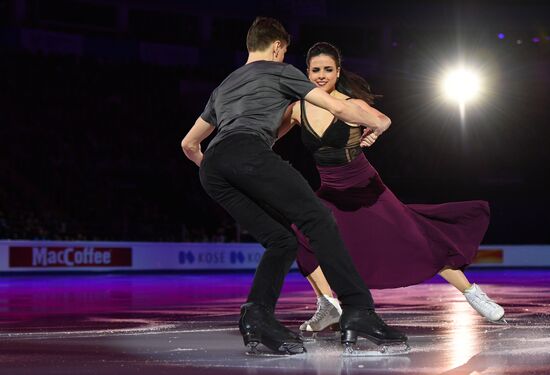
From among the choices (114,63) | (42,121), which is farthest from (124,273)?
(114,63)

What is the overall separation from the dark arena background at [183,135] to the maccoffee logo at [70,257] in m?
0.03

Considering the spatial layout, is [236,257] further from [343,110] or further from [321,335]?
[343,110]

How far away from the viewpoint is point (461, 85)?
2609cm

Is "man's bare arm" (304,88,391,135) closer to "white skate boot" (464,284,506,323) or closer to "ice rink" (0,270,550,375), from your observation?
"ice rink" (0,270,550,375)

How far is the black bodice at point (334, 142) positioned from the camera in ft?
19.4

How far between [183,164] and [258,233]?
74.5 ft

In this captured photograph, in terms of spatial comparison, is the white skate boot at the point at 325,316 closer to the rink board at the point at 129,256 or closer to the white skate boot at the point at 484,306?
the white skate boot at the point at 484,306

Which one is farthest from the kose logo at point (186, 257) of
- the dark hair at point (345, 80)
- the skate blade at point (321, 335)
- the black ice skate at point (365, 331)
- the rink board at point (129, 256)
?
the black ice skate at point (365, 331)

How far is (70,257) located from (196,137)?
15.3m

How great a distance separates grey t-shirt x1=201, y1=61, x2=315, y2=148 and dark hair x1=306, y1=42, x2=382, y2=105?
51.0 inches

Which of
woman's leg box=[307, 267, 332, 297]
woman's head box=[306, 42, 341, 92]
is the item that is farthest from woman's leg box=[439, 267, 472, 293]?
woman's head box=[306, 42, 341, 92]

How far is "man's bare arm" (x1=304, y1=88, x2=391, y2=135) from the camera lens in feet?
14.6

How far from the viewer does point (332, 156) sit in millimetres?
6082

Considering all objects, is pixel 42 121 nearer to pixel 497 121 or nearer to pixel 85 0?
pixel 85 0
